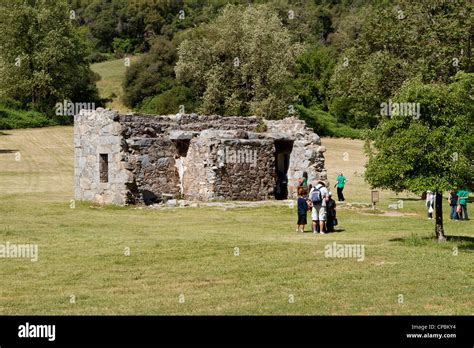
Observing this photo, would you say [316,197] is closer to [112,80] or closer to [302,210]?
[302,210]

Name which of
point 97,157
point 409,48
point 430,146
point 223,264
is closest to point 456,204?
point 430,146

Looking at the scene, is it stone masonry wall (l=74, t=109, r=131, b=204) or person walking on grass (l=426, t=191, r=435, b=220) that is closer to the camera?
person walking on grass (l=426, t=191, r=435, b=220)

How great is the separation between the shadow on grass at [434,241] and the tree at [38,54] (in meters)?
58.4

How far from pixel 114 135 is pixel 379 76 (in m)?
17.3

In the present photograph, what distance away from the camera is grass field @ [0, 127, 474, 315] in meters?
14.0

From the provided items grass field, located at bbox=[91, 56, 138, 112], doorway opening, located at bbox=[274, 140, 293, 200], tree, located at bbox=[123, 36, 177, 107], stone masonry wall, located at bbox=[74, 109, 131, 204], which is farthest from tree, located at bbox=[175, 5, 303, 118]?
stone masonry wall, located at bbox=[74, 109, 131, 204]

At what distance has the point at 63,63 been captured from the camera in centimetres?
7888

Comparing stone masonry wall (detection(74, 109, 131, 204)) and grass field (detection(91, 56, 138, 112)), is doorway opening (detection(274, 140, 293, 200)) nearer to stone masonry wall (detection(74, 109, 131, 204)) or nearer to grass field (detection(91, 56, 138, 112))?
stone masonry wall (detection(74, 109, 131, 204))

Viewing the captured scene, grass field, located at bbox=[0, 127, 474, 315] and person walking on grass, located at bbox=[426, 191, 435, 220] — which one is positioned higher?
person walking on grass, located at bbox=[426, 191, 435, 220]

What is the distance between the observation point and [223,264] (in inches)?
725

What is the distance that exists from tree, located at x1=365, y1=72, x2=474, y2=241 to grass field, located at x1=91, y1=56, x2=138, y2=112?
2614 inches

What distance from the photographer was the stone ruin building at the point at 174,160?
34.6 metres

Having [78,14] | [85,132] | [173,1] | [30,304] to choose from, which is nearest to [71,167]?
[85,132]

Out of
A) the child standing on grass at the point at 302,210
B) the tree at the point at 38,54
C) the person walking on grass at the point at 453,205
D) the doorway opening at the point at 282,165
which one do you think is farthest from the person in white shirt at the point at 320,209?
the tree at the point at 38,54
